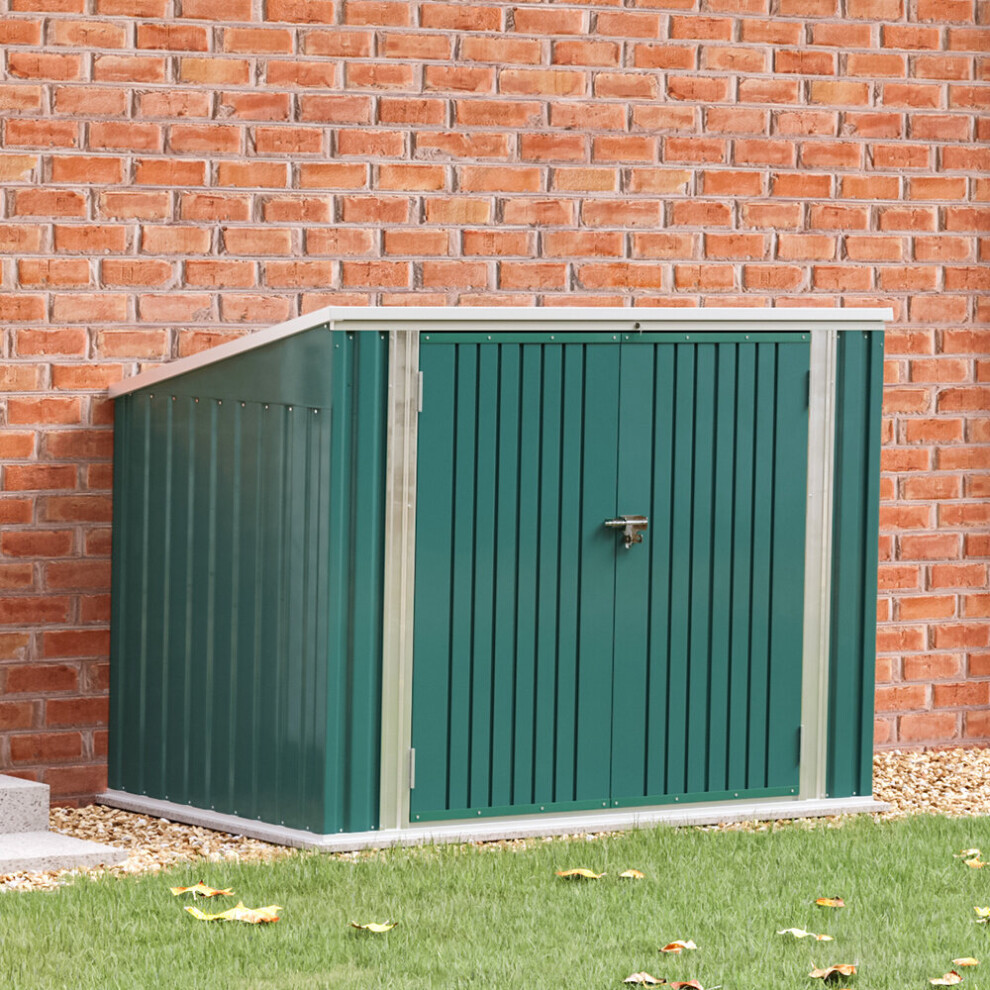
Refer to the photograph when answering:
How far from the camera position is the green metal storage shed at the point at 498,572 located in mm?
6273

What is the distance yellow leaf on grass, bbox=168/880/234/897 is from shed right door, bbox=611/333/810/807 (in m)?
1.46

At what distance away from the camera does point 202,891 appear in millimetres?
5668

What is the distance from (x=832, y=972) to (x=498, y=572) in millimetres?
1882

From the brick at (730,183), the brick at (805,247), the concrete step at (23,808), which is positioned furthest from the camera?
the brick at (805,247)

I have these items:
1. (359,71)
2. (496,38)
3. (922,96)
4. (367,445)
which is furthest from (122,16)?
(922,96)

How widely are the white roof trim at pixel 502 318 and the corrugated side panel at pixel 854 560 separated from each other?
5.6 inches

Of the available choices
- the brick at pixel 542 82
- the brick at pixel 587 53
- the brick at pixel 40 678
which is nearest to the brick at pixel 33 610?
the brick at pixel 40 678

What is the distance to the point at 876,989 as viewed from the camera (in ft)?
16.2

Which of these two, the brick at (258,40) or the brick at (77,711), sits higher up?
the brick at (258,40)

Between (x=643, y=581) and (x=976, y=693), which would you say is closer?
(x=643, y=581)

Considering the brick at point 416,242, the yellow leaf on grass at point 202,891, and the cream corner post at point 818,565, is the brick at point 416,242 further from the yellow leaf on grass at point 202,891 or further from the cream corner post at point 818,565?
the yellow leaf on grass at point 202,891

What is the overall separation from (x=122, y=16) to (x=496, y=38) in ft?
4.32

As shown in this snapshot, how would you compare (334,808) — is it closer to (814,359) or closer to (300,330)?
(300,330)

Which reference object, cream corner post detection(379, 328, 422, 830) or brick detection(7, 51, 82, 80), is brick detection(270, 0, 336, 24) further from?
cream corner post detection(379, 328, 422, 830)
